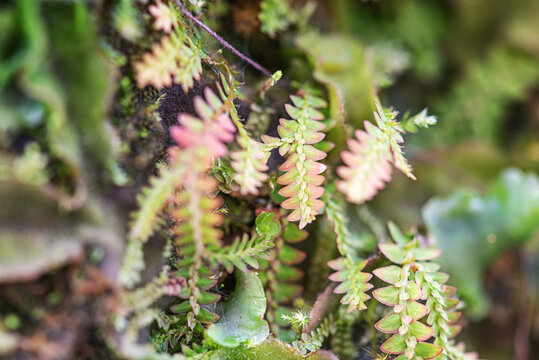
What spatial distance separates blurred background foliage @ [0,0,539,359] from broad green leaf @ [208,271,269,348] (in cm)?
13

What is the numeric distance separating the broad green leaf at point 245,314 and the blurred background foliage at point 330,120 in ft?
0.42

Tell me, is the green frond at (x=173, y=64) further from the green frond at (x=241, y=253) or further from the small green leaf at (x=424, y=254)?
the small green leaf at (x=424, y=254)

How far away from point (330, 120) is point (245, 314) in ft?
1.41

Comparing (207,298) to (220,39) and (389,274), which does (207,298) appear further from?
(220,39)

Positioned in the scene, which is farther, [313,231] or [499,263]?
[499,263]

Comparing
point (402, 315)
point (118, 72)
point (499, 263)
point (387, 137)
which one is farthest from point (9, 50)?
point (499, 263)

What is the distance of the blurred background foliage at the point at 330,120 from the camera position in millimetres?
597

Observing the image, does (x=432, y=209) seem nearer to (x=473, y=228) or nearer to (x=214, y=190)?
(x=473, y=228)

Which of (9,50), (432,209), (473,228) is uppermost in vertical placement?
(9,50)

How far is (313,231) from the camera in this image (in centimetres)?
87

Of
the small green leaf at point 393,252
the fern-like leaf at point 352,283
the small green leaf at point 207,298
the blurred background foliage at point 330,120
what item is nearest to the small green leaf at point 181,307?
the small green leaf at point 207,298

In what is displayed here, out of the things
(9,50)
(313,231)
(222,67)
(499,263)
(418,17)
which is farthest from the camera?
(418,17)

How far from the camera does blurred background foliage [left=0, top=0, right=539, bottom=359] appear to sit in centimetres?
60

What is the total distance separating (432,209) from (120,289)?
2.67ft
